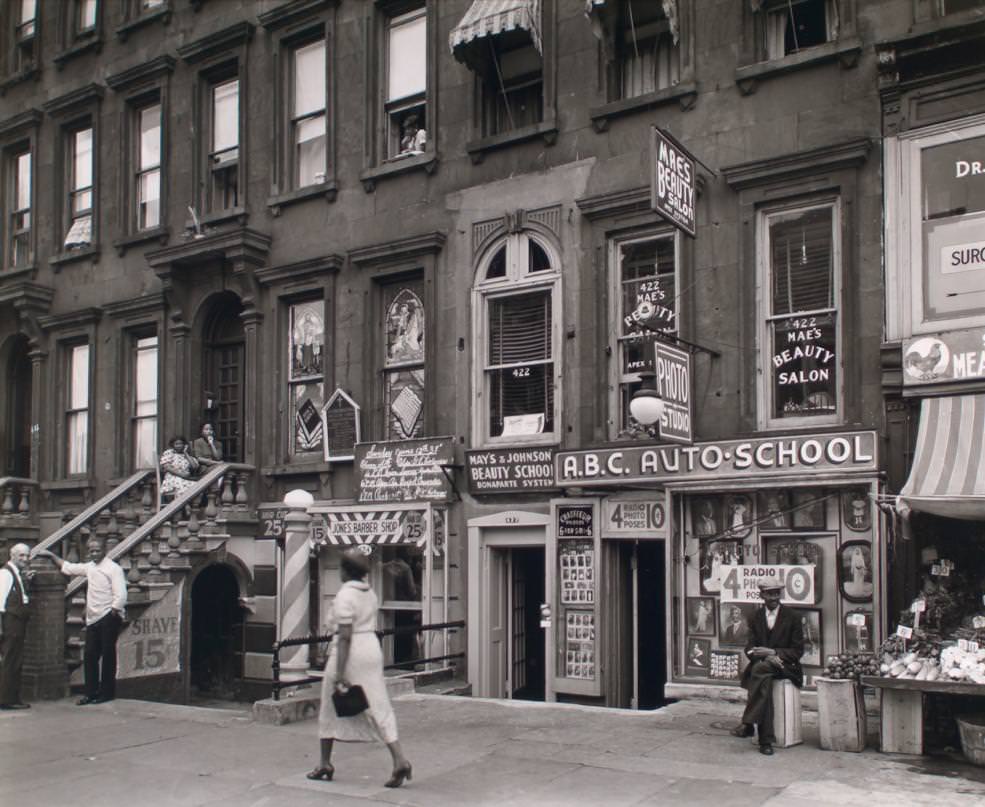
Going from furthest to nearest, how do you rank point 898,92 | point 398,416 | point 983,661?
point 398,416 → point 898,92 → point 983,661

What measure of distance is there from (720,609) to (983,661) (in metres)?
3.95

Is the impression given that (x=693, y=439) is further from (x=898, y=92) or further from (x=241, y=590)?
(x=241, y=590)

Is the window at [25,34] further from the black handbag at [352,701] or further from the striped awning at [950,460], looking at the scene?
the striped awning at [950,460]

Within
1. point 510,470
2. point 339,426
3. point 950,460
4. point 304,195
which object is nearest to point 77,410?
point 304,195

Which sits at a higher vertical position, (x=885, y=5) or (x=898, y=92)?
(x=885, y=5)

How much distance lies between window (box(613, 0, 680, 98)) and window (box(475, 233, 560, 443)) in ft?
8.01

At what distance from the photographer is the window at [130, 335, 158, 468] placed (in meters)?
20.9

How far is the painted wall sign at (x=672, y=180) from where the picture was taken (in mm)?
12828

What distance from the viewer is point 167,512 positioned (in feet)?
57.8

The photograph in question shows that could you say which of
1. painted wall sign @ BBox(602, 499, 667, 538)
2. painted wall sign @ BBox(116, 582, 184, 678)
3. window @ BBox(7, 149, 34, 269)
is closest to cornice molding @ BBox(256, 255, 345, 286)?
painted wall sign @ BBox(116, 582, 184, 678)

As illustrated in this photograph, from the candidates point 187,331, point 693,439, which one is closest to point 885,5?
point 693,439

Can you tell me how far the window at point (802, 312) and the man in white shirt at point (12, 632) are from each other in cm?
956

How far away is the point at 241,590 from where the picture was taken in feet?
60.7

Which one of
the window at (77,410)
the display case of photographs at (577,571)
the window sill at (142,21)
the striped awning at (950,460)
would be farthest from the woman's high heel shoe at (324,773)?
the window sill at (142,21)
